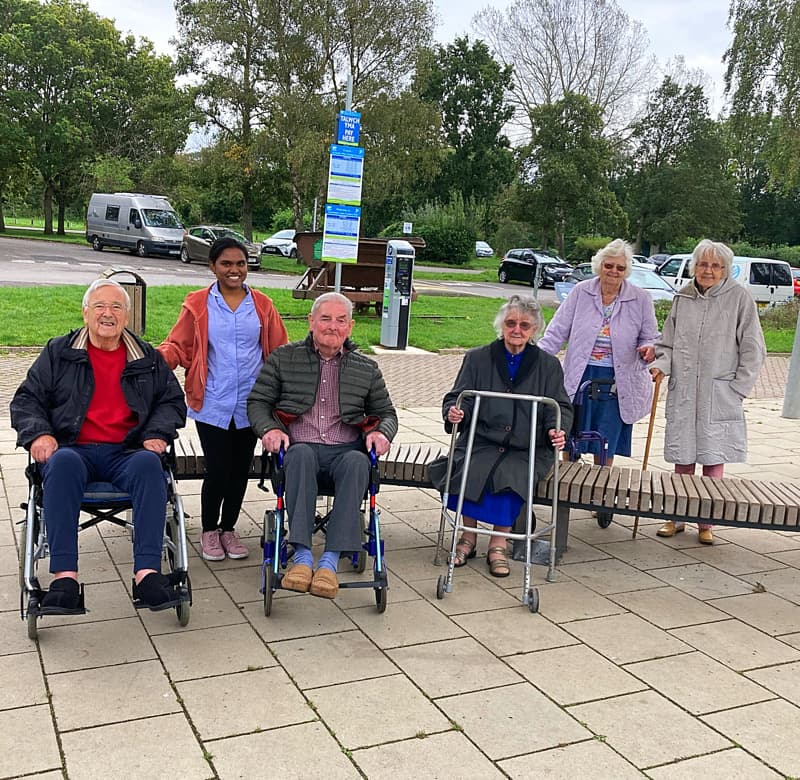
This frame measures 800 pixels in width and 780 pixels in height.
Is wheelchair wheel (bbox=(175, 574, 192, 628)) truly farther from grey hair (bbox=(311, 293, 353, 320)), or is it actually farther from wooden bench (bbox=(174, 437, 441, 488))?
grey hair (bbox=(311, 293, 353, 320))

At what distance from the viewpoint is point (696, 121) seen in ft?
157

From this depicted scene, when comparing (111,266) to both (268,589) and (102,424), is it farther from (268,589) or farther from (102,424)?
(268,589)

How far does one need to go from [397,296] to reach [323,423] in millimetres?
9011

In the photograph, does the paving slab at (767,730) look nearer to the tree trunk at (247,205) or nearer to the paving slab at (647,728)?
the paving slab at (647,728)

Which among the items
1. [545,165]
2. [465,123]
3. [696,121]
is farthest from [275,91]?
[696,121]

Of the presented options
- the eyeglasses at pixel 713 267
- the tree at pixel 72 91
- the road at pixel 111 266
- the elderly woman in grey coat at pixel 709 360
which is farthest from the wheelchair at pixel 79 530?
the tree at pixel 72 91

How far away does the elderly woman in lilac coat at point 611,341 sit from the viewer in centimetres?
520

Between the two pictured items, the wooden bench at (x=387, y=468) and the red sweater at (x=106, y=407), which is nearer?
the red sweater at (x=106, y=407)

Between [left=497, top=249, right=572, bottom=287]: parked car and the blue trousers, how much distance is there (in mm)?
28447

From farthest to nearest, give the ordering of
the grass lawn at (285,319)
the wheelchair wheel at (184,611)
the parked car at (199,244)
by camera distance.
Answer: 1. the parked car at (199,244)
2. the grass lawn at (285,319)
3. the wheelchair wheel at (184,611)

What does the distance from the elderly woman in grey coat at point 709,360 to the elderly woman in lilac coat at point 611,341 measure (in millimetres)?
131

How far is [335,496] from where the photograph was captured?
4117mm

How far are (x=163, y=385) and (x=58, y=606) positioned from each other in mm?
1138

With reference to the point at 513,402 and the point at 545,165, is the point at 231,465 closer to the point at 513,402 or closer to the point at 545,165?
the point at 513,402
